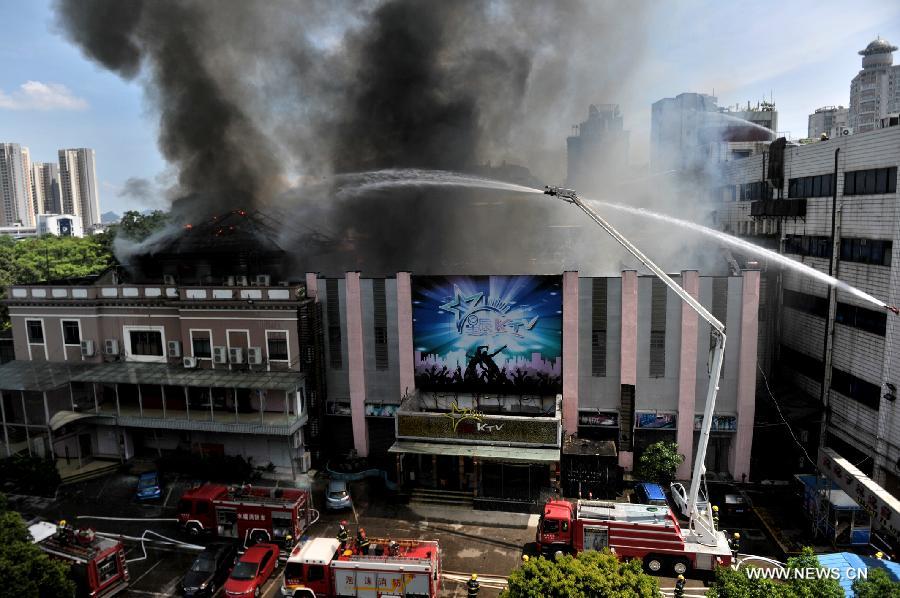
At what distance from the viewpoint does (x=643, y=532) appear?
20.7 m

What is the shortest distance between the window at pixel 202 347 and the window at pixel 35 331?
8988mm

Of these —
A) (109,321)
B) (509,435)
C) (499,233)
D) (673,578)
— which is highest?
(499,233)

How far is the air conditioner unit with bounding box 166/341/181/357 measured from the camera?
31.3 meters

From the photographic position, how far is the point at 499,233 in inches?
2092

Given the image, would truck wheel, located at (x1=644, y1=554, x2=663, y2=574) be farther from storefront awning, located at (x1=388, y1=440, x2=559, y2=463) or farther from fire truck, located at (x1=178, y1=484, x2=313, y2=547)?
fire truck, located at (x1=178, y1=484, x2=313, y2=547)

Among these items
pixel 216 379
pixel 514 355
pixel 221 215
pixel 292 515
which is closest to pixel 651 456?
pixel 514 355

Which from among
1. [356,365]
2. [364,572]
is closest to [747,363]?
[356,365]

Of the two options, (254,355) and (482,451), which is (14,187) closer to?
(254,355)

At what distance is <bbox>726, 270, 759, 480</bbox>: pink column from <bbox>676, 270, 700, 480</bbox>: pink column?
1962 millimetres

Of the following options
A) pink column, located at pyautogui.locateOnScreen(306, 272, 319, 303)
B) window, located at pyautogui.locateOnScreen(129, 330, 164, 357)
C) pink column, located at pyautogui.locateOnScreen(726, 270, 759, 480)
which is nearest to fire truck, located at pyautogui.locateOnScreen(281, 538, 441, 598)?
pink column, located at pyautogui.locateOnScreen(306, 272, 319, 303)

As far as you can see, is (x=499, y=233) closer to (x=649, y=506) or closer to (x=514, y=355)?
(x=514, y=355)

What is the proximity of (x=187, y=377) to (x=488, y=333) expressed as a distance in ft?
48.9

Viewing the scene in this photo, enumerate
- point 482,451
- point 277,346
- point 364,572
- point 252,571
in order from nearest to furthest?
point 364,572, point 252,571, point 482,451, point 277,346

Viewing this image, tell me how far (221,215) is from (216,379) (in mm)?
19090
